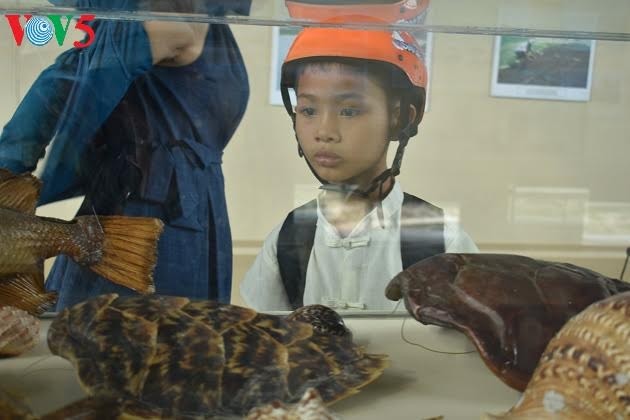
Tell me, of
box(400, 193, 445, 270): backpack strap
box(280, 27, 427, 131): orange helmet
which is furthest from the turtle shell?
box(280, 27, 427, 131): orange helmet

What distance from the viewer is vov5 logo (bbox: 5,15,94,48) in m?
0.99

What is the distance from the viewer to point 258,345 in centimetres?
77

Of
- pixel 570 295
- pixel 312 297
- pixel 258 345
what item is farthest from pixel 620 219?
pixel 258 345

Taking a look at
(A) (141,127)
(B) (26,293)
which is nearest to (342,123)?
(A) (141,127)

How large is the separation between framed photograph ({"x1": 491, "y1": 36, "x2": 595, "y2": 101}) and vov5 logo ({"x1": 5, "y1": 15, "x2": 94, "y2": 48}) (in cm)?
69

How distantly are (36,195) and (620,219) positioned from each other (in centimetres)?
98

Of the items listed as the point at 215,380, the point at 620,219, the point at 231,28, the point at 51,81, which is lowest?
the point at 215,380

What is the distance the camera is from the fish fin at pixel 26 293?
35.5 inches

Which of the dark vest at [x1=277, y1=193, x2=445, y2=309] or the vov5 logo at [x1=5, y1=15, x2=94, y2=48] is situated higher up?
the vov5 logo at [x1=5, y1=15, x2=94, y2=48]

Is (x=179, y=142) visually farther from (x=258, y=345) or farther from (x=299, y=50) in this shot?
(x=258, y=345)

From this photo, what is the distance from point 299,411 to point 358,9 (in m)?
0.62

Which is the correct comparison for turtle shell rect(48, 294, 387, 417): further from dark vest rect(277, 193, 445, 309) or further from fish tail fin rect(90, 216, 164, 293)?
dark vest rect(277, 193, 445, 309)

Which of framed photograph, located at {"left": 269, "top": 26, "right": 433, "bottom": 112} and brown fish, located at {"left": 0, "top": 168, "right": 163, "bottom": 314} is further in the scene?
framed photograph, located at {"left": 269, "top": 26, "right": 433, "bottom": 112}

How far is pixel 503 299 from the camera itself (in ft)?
2.69
